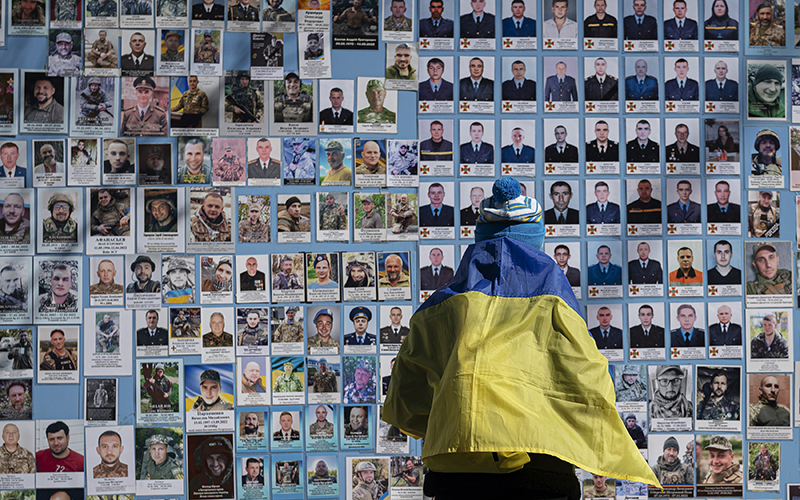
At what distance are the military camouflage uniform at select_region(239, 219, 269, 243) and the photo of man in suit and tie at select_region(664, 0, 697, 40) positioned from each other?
1.98 m

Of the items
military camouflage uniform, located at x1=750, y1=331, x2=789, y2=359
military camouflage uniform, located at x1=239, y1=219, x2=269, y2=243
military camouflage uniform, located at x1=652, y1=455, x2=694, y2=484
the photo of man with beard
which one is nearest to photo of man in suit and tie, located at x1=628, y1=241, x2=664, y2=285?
the photo of man with beard

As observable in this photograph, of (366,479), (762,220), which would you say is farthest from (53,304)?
(762,220)

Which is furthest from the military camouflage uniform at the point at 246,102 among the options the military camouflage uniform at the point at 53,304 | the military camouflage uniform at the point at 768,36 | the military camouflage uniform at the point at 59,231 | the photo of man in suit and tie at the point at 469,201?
the military camouflage uniform at the point at 768,36

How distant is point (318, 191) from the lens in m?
3.08

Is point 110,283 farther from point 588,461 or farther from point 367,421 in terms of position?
point 588,461

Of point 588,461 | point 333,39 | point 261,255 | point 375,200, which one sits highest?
point 333,39

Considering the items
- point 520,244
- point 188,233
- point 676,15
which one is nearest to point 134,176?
point 188,233

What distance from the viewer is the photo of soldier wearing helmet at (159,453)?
3.04 meters

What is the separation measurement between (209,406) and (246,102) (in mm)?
1344

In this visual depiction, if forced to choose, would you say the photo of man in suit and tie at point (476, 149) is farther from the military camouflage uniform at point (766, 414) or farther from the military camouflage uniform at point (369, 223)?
the military camouflage uniform at point (766, 414)

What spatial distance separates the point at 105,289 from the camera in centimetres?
307

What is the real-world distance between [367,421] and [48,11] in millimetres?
2292

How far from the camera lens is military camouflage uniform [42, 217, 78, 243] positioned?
10.1 ft

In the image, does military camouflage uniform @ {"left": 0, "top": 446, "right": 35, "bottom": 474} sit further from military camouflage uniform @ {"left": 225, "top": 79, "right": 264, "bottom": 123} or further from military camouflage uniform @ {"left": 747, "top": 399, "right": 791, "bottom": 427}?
military camouflage uniform @ {"left": 747, "top": 399, "right": 791, "bottom": 427}
